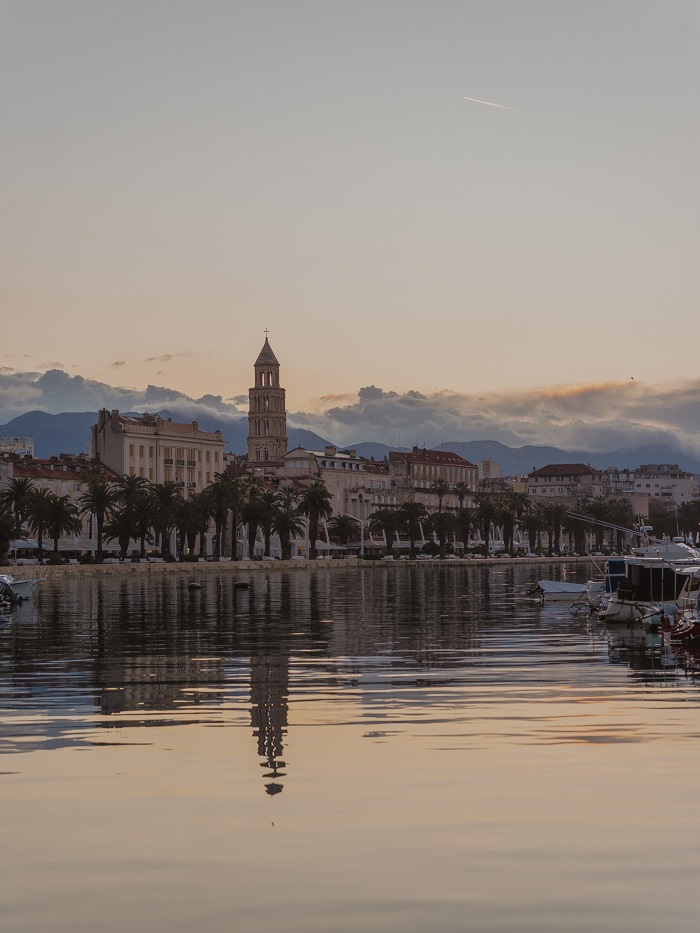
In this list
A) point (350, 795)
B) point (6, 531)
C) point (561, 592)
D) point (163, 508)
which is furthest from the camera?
point (163, 508)

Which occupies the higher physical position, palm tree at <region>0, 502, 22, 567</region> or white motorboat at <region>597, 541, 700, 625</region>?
palm tree at <region>0, 502, 22, 567</region>

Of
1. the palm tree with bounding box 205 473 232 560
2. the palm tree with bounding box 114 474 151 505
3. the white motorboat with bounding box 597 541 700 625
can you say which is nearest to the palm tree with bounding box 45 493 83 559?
the palm tree with bounding box 114 474 151 505

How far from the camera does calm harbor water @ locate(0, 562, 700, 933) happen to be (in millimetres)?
13383

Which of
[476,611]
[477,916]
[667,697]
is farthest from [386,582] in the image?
[477,916]

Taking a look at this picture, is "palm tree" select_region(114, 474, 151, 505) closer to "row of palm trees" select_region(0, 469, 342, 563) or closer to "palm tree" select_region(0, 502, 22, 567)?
"row of palm trees" select_region(0, 469, 342, 563)

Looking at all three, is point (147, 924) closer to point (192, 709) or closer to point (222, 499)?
point (192, 709)

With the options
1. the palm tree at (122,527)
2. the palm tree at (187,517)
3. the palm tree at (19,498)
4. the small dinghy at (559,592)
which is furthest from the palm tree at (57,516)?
the small dinghy at (559,592)

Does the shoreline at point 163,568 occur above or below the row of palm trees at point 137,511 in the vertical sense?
below

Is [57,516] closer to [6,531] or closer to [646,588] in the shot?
[6,531]

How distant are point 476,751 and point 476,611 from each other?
53570 mm

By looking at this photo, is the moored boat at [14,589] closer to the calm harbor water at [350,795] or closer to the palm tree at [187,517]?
the calm harbor water at [350,795]

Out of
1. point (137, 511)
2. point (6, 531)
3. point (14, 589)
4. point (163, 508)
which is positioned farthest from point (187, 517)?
point (14, 589)

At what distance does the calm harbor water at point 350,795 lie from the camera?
1338 centimetres

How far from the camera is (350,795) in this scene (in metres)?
18.8
